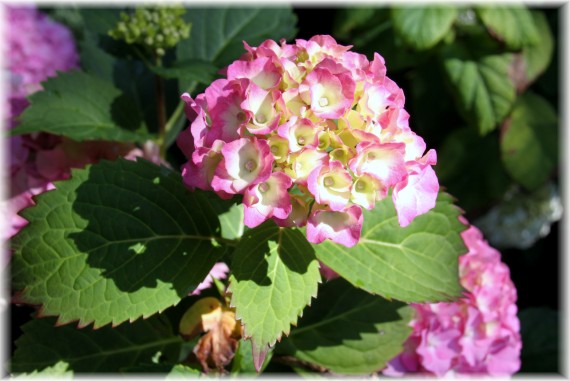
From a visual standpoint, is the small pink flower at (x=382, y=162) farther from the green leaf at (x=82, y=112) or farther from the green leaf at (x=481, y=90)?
the green leaf at (x=481, y=90)

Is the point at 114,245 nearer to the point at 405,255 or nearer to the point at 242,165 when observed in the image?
the point at 242,165

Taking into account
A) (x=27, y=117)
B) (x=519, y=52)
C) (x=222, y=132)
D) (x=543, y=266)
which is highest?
(x=222, y=132)

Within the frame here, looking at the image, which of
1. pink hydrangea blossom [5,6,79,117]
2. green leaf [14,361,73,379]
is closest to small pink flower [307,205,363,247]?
green leaf [14,361,73,379]

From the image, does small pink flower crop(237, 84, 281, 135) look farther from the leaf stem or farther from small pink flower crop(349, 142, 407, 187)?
the leaf stem

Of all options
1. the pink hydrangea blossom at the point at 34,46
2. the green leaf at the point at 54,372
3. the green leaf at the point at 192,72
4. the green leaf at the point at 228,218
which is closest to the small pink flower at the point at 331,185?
the green leaf at the point at 228,218

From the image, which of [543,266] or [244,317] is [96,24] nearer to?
[244,317]

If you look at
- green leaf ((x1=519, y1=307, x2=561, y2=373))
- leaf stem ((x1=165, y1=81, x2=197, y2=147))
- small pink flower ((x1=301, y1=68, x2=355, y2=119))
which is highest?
small pink flower ((x1=301, y1=68, x2=355, y2=119))

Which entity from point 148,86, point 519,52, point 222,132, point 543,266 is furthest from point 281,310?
point 543,266
